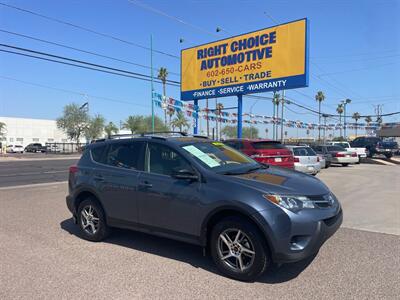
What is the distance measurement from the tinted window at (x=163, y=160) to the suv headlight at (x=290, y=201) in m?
1.24

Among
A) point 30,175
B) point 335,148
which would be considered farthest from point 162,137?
point 335,148

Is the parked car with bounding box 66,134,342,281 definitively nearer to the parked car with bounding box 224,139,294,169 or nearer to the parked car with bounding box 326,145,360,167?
the parked car with bounding box 224,139,294,169

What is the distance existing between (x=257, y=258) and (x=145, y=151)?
2.37 metres

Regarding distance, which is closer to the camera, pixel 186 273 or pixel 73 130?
pixel 186 273

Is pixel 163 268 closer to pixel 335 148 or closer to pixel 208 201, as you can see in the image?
pixel 208 201

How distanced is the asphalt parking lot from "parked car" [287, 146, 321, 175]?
8.58m

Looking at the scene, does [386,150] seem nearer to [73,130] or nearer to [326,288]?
[326,288]

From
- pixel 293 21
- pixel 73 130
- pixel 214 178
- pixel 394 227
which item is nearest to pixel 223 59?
pixel 293 21

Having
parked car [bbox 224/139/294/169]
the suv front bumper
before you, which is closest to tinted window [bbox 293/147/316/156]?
parked car [bbox 224/139/294/169]

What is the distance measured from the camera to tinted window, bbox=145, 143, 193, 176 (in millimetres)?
5129

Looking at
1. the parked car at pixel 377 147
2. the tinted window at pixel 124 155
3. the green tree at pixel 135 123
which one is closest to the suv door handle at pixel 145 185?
the tinted window at pixel 124 155

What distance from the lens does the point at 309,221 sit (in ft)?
13.8

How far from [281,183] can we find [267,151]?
311 inches

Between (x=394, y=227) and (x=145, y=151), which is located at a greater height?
(x=145, y=151)
